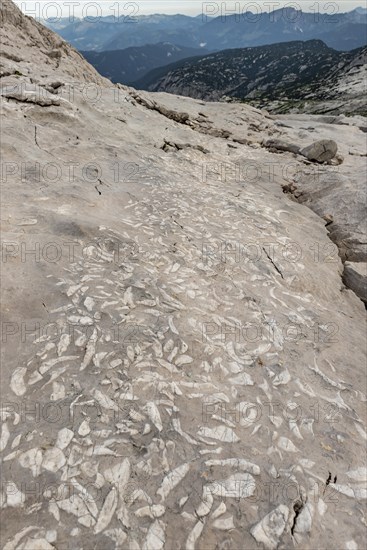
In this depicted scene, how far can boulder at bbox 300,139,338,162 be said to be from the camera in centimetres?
2480

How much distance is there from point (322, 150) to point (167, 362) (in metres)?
22.0

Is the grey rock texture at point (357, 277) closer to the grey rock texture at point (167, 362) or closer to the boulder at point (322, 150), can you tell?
the grey rock texture at point (167, 362)

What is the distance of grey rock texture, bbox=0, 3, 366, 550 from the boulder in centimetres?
749

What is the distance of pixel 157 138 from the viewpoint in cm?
2444

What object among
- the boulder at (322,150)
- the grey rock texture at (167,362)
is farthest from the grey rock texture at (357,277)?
the boulder at (322,150)

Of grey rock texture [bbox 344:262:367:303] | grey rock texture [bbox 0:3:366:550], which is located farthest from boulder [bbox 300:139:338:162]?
grey rock texture [bbox 344:262:367:303]

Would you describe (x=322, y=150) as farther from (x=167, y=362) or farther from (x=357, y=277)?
(x=167, y=362)

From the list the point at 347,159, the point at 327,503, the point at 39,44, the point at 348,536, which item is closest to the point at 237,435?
the point at 327,503

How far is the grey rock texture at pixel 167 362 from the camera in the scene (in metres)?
5.89

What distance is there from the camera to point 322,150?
2481cm

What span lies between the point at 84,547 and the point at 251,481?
116 inches

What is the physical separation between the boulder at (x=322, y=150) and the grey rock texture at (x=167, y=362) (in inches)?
295

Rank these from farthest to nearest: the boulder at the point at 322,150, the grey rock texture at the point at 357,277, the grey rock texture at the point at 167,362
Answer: the boulder at the point at 322,150 < the grey rock texture at the point at 357,277 < the grey rock texture at the point at 167,362

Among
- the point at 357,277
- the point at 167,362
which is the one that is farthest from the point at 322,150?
the point at 167,362
